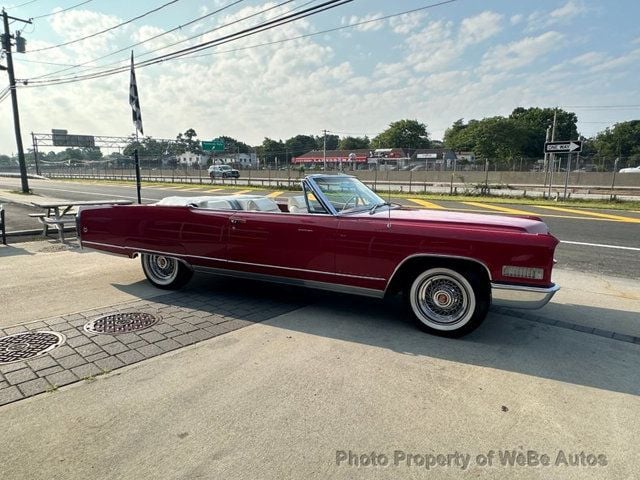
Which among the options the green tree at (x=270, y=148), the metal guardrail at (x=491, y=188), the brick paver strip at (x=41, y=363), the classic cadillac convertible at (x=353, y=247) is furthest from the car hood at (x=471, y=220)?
the green tree at (x=270, y=148)

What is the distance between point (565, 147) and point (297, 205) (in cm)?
1685

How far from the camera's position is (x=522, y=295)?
368 cm

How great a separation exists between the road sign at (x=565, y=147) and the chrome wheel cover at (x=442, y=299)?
16.6 m

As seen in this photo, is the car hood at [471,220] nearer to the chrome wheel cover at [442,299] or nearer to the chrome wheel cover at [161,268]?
the chrome wheel cover at [442,299]

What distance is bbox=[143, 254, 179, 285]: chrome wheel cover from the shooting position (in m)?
5.48

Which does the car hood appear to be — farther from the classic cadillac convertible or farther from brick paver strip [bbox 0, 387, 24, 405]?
brick paver strip [bbox 0, 387, 24, 405]

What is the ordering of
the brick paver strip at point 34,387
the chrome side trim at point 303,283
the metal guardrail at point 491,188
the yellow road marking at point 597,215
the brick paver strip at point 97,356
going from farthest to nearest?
1. the metal guardrail at point 491,188
2. the yellow road marking at point 597,215
3. the chrome side trim at point 303,283
4. the brick paver strip at point 97,356
5. the brick paver strip at point 34,387

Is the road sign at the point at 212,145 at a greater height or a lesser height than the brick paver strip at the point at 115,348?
greater

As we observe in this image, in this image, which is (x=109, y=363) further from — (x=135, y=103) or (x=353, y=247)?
(x=135, y=103)

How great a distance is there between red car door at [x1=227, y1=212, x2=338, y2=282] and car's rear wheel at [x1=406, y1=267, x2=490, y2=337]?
0.91 metres

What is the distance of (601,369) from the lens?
344 cm

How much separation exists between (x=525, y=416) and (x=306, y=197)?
9.69 ft

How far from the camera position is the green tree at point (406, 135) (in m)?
105

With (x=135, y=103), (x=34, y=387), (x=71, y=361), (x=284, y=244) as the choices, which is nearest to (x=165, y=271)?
(x=284, y=244)
